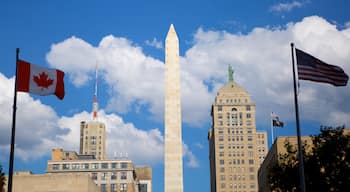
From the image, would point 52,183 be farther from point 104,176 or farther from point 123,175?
point 104,176

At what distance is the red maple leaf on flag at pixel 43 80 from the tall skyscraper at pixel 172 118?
5004 cm

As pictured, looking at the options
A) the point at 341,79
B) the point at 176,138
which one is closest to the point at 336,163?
the point at 341,79

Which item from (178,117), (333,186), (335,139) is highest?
(178,117)

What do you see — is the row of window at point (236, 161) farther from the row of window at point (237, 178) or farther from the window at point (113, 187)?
the window at point (113, 187)

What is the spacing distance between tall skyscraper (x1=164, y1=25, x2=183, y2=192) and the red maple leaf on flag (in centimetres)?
5004

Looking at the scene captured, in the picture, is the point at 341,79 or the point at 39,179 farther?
the point at 39,179

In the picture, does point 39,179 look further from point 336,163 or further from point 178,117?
point 336,163

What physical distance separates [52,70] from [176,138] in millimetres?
51477

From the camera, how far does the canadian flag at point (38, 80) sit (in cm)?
3059

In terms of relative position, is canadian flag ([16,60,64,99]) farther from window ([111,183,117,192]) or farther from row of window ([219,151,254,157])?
row of window ([219,151,254,157])

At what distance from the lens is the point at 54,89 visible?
31.4 meters

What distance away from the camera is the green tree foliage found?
44.5 meters

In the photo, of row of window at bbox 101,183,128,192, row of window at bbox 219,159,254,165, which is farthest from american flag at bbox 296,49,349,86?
row of window at bbox 219,159,254,165

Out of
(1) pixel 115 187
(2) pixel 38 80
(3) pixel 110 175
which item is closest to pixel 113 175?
(3) pixel 110 175
